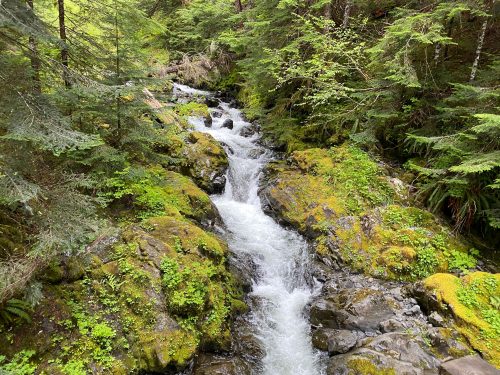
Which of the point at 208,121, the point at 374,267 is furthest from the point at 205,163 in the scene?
the point at 374,267

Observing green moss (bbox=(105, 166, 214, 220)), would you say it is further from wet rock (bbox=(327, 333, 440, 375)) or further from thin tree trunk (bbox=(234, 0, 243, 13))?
thin tree trunk (bbox=(234, 0, 243, 13))

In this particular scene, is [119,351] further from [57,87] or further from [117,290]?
[57,87]

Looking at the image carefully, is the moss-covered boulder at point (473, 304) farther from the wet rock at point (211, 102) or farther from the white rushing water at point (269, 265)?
the wet rock at point (211, 102)

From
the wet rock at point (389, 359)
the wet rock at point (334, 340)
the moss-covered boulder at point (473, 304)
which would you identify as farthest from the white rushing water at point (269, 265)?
the moss-covered boulder at point (473, 304)

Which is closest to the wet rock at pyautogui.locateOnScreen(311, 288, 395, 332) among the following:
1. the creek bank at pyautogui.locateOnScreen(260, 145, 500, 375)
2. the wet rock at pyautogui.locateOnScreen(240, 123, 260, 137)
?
the creek bank at pyautogui.locateOnScreen(260, 145, 500, 375)

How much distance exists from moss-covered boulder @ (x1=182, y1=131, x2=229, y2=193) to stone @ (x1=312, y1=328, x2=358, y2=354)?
21.1ft

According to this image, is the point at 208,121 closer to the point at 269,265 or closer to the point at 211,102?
the point at 211,102

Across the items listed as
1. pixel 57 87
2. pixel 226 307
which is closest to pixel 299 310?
pixel 226 307

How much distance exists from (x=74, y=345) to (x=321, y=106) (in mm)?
11501

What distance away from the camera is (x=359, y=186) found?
10406mm

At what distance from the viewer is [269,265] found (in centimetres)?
921

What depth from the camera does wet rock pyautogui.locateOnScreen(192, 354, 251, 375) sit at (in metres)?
→ 5.96

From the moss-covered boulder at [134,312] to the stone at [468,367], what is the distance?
387cm

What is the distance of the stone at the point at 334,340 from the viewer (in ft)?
21.5
